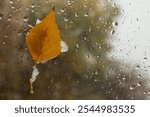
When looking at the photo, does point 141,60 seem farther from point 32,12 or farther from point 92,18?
point 32,12

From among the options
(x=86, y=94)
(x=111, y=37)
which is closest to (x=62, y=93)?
(x=86, y=94)

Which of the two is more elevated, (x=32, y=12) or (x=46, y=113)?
(x=32, y=12)

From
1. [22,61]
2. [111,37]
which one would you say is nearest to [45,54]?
[22,61]
